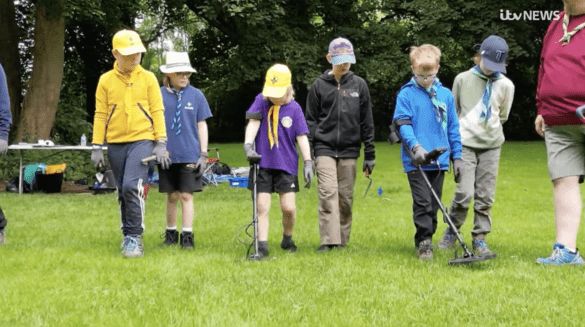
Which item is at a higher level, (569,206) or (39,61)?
(39,61)

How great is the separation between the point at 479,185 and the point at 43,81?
12.8 m

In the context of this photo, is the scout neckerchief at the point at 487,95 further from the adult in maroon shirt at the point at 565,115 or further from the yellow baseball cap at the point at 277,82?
the yellow baseball cap at the point at 277,82

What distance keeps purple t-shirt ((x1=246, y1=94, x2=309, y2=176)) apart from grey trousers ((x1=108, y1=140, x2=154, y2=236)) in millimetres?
1007

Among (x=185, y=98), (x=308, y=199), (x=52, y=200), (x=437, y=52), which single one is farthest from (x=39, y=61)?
(x=437, y=52)

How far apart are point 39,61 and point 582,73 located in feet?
45.7

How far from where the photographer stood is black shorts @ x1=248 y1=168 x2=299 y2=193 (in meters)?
6.88

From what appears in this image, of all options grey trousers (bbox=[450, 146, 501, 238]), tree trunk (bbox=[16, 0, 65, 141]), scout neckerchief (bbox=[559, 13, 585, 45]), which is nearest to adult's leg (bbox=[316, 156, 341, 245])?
grey trousers (bbox=[450, 146, 501, 238])

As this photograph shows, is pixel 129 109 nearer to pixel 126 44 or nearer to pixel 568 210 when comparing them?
pixel 126 44

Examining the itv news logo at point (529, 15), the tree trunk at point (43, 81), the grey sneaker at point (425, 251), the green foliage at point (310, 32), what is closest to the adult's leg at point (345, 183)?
the grey sneaker at point (425, 251)

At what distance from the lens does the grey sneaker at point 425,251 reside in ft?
21.0

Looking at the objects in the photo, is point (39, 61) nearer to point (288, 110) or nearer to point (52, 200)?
point (52, 200)

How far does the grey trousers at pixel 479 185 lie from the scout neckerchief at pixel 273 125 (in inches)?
68.5

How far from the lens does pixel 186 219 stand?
7.23 m

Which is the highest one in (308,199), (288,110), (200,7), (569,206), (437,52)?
(200,7)
